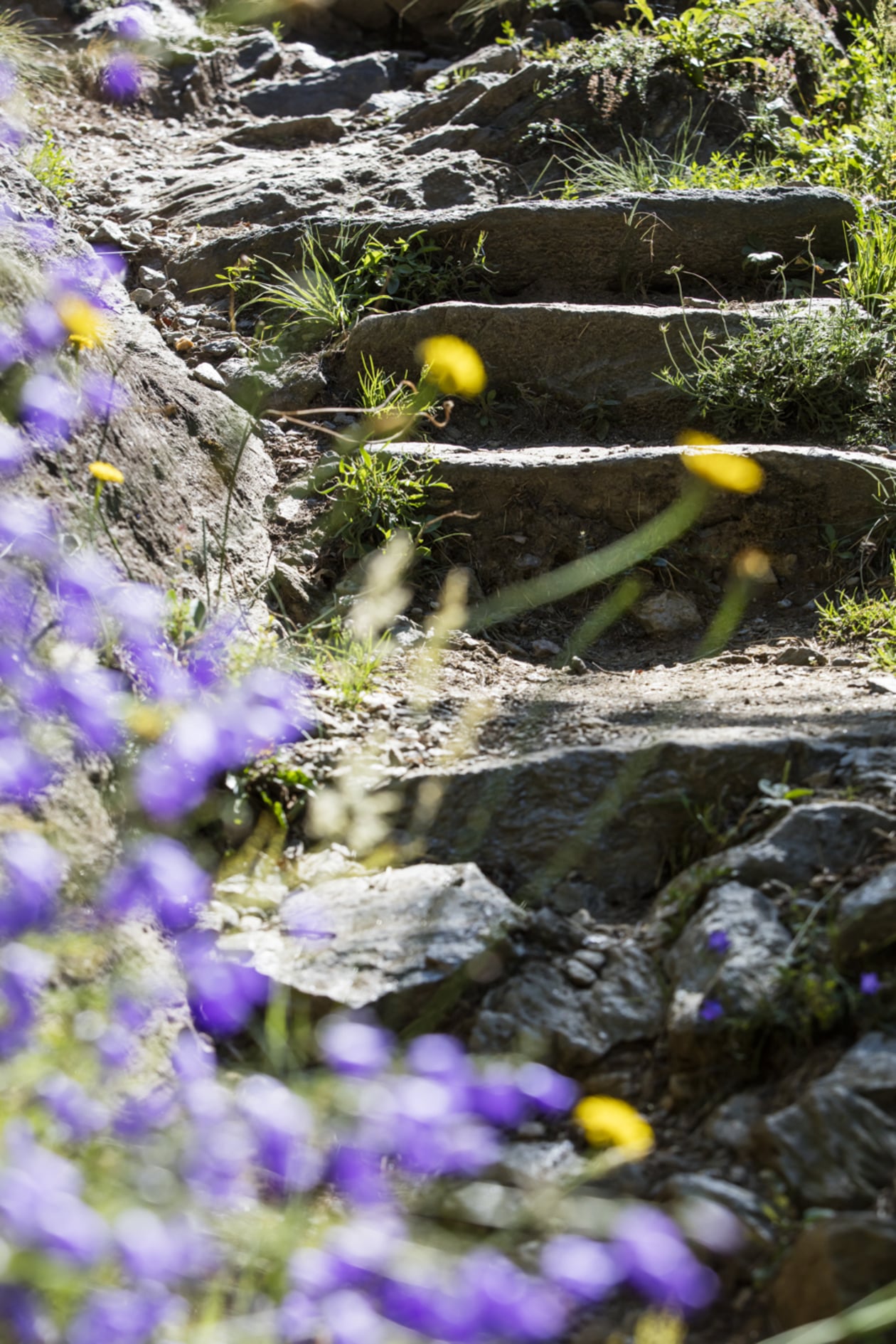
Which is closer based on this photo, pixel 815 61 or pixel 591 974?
pixel 591 974

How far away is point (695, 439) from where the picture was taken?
335 cm

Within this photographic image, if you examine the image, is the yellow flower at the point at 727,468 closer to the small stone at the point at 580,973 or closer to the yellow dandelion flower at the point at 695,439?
the yellow dandelion flower at the point at 695,439

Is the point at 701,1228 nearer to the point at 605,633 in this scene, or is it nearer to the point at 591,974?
the point at 591,974

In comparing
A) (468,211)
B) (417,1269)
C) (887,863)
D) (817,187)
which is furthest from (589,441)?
(417,1269)

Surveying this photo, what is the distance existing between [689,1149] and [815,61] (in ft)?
17.6

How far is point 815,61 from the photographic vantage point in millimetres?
5195

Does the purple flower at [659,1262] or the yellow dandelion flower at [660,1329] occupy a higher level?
the purple flower at [659,1262]

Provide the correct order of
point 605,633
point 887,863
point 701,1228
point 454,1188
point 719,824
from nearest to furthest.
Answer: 1. point 701,1228
2. point 454,1188
3. point 887,863
4. point 719,824
5. point 605,633

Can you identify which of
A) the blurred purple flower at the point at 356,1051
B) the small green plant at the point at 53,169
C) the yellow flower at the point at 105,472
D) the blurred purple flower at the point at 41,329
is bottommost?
the blurred purple flower at the point at 356,1051

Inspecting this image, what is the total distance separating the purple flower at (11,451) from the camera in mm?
2076

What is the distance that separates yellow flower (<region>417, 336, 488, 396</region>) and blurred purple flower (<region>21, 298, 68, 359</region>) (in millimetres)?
1074

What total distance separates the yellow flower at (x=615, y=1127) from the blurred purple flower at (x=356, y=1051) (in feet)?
1.00

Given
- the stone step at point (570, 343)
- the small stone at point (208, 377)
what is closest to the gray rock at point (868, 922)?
the stone step at point (570, 343)

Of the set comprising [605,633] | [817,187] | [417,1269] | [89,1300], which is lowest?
A: [605,633]
